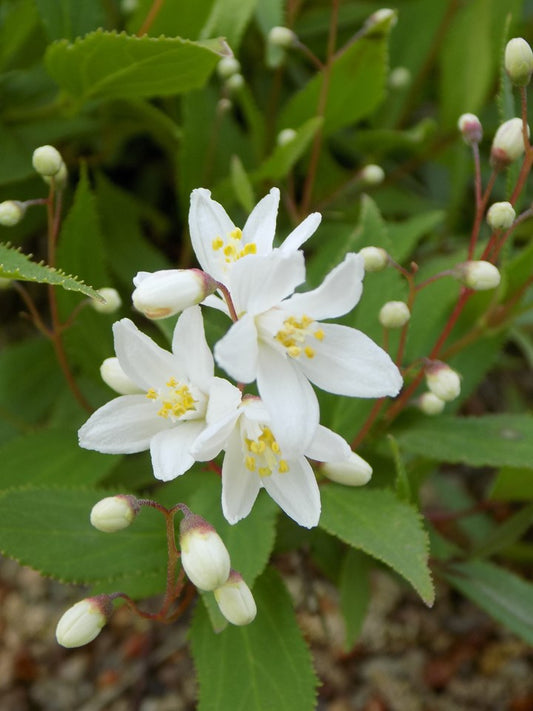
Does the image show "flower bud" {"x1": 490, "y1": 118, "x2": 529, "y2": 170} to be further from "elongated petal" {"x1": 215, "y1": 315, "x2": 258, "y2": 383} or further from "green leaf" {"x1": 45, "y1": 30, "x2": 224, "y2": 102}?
"elongated petal" {"x1": 215, "y1": 315, "x2": 258, "y2": 383}

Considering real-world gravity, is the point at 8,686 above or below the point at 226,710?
below

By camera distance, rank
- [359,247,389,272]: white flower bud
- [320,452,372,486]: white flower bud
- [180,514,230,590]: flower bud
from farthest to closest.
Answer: [359,247,389,272]: white flower bud, [320,452,372,486]: white flower bud, [180,514,230,590]: flower bud

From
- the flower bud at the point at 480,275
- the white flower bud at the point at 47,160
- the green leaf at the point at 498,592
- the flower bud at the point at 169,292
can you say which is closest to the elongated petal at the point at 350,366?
the flower bud at the point at 169,292

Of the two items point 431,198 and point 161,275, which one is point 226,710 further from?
point 431,198

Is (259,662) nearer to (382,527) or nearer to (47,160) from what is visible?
(382,527)

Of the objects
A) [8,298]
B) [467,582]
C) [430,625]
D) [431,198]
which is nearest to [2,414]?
[8,298]

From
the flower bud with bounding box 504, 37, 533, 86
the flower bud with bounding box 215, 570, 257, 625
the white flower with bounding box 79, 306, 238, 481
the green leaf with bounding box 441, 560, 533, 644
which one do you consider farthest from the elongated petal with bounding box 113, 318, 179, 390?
the green leaf with bounding box 441, 560, 533, 644

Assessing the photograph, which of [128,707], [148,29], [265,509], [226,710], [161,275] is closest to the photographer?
[161,275]
